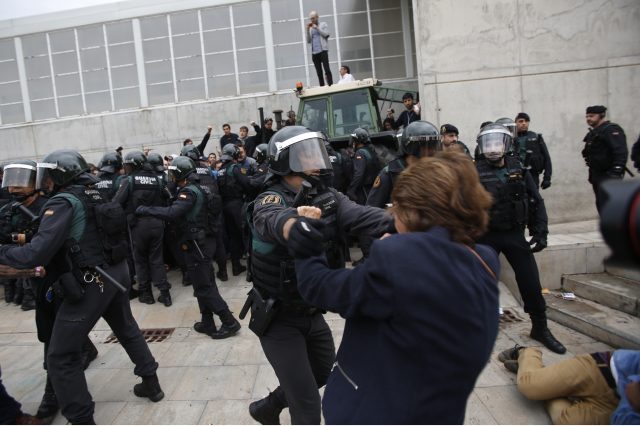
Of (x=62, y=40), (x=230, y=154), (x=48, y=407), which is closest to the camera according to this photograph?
(x=48, y=407)

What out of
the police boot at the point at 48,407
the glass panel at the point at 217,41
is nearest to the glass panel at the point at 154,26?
the glass panel at the point at 217,41

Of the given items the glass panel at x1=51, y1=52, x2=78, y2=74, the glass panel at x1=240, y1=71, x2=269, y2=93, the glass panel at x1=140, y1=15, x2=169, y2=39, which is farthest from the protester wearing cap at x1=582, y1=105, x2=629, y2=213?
the glass panel at x1=51, y1=52, x2=78, y2=74

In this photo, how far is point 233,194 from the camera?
24.9ft

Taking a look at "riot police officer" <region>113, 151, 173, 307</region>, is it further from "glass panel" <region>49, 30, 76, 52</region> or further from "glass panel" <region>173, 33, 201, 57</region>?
"glass panel" <region>49, 30, 76, 52</region>

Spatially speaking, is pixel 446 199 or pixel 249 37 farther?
pixel 249 37

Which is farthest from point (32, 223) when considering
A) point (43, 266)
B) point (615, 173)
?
point (615, 173)

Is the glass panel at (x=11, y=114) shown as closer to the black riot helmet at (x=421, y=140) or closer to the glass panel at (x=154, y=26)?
the glass panel at (x=154, y=26)

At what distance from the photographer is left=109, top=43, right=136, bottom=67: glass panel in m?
13.5

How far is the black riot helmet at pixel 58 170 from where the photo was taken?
11.0 feet

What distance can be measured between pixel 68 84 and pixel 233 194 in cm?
987

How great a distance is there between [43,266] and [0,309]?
4583mm

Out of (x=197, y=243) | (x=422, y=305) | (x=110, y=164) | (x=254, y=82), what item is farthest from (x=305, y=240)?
(x=254, y=82)

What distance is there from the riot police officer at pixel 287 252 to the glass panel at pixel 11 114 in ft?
50.3

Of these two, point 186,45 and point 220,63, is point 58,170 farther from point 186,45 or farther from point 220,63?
point 186,45
